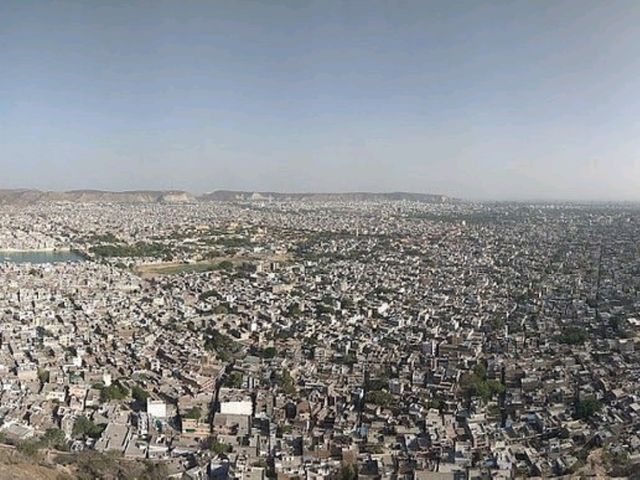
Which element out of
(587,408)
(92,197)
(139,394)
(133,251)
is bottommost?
(139,394)

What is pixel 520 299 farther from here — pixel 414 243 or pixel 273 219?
pixel 273 219

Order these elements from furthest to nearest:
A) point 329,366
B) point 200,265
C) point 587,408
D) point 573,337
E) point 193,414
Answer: point 200,265 < point 573,337 < point 329,366 < point 587,408 < point 193,414

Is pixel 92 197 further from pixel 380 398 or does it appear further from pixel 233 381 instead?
pixel 380 398

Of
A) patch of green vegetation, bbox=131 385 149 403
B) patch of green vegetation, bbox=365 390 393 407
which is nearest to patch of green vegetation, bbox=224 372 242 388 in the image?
patch of green vegetation, bbox=131 385 149 403

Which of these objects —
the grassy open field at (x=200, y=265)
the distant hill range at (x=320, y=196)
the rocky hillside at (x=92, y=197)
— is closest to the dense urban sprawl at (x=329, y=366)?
the grassy open field at (x=200, y=265)

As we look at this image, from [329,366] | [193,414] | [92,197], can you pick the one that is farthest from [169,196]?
[193,414]

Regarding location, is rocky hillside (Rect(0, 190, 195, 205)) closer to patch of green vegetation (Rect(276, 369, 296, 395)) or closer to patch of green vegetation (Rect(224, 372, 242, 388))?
patch of green vegetation (Rect(224, 372, 242, 388))
